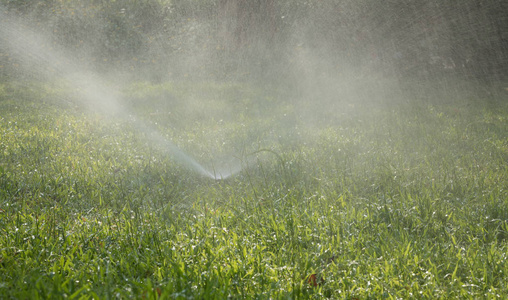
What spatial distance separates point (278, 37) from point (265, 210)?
693 centimetres

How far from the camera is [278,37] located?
8.88 meters

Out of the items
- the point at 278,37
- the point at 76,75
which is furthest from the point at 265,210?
the point at 76,75

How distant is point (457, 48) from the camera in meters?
7.08

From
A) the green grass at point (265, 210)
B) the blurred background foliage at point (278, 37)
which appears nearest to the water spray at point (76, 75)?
the green grass at point (265, 210)

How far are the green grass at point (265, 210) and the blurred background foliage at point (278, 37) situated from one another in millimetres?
2269

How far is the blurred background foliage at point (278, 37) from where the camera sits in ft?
22.8

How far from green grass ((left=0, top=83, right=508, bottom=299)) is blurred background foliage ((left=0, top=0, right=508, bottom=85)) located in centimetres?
227

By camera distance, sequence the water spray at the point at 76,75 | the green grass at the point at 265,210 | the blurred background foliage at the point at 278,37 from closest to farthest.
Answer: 1. the green grass at the point at 265,210
2. the water spray at the point at 76,75
3. the blurred background foliage at the point at 278,37

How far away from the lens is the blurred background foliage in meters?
6.94

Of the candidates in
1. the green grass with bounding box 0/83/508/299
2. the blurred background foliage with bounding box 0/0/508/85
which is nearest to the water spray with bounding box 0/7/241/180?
the green grass with bounding box 0/83/508/299

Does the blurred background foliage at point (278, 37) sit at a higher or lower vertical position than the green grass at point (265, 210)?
higher

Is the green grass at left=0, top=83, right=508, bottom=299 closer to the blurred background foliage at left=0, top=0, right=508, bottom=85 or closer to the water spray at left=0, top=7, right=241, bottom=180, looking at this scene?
the water spray at left=0, top=7, right=241, bottom=180

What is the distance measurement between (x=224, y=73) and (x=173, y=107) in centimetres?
256

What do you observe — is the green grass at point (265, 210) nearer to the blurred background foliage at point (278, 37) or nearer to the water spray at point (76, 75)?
the water spray at point (76, 75)
